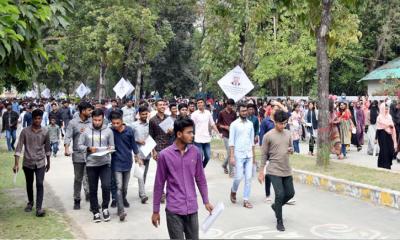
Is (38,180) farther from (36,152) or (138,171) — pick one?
(138,171)

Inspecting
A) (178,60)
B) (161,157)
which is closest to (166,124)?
(161,157)

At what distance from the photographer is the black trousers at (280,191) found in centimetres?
729

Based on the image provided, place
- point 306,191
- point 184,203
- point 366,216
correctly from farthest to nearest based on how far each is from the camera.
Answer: point 306,191
point 366,216
point 184,203

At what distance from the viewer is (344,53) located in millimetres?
34375

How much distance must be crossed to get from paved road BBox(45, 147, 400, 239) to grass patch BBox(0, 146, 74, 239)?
31 centimetres

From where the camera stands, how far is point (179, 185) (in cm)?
505

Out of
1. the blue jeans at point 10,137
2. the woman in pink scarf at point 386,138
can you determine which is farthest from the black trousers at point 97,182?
the blue jeans at point 10,137

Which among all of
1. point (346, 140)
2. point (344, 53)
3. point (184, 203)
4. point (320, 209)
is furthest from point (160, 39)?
point (184, 203)

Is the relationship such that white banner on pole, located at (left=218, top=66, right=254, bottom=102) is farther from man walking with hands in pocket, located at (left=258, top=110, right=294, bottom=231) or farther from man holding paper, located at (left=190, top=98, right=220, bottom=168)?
man walking with hands in pocket, located at (left=258, top=110, right=294, bottom=231)

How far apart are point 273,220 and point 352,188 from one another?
8.29 feet

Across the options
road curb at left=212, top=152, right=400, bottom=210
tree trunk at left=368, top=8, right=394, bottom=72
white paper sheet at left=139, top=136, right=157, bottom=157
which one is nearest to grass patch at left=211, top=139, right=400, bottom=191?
road curb at left=212, top=152, right=400, bottom=210

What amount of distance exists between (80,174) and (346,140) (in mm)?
9467

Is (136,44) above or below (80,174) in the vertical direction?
above

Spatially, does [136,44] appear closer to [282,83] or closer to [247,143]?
[282,83]
